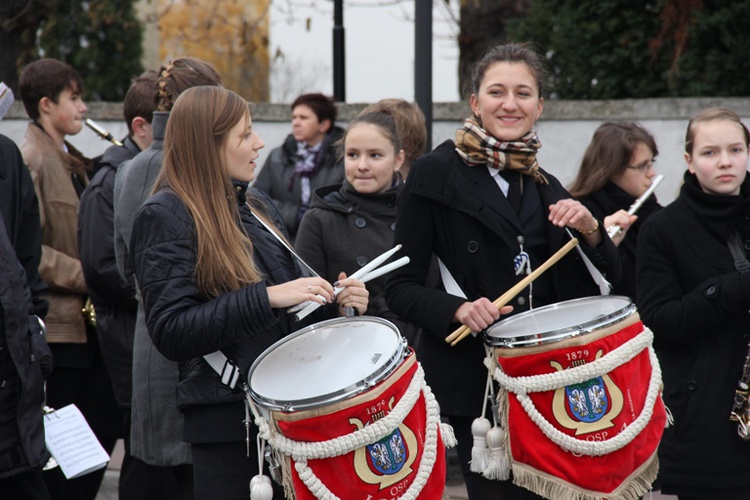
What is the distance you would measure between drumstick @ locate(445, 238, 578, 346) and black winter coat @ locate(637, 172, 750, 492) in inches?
25.4

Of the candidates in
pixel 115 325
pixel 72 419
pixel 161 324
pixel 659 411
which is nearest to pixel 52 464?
pixel 72 419

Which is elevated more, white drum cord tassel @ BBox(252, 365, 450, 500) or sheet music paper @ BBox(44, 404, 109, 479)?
white drum cord tassel @ BBox(252, 365, 450, 500)

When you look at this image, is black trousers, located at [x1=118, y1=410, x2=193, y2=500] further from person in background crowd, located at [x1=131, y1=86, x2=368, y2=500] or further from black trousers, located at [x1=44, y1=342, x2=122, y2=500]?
person in background crowd, located at [x1=131, y1=86, x2=368, y2=500]

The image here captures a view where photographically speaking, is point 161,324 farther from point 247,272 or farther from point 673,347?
point 673,347

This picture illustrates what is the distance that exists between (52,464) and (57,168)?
1.72m

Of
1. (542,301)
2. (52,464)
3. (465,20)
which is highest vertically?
(465,20)

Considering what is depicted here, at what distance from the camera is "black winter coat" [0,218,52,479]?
3.37 m

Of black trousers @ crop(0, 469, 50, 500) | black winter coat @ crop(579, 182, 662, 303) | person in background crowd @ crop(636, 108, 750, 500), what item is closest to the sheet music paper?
black trousers @ crop(0, 469, 50, 500)

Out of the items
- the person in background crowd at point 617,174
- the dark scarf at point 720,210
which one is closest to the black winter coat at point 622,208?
the person in background crowd at point 617,174

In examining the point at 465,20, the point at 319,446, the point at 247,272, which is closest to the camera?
the point at 319,446

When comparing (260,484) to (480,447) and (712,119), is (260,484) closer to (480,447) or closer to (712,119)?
(480,447)

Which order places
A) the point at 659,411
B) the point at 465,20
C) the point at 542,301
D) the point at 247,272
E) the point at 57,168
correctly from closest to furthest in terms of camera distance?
the point at 247,272
the point at 659,411
the point at 542,301
the point at 57,168
the point at 465,20

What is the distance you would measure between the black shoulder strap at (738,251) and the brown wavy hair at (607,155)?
4.49 ft

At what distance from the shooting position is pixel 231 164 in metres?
3.20
